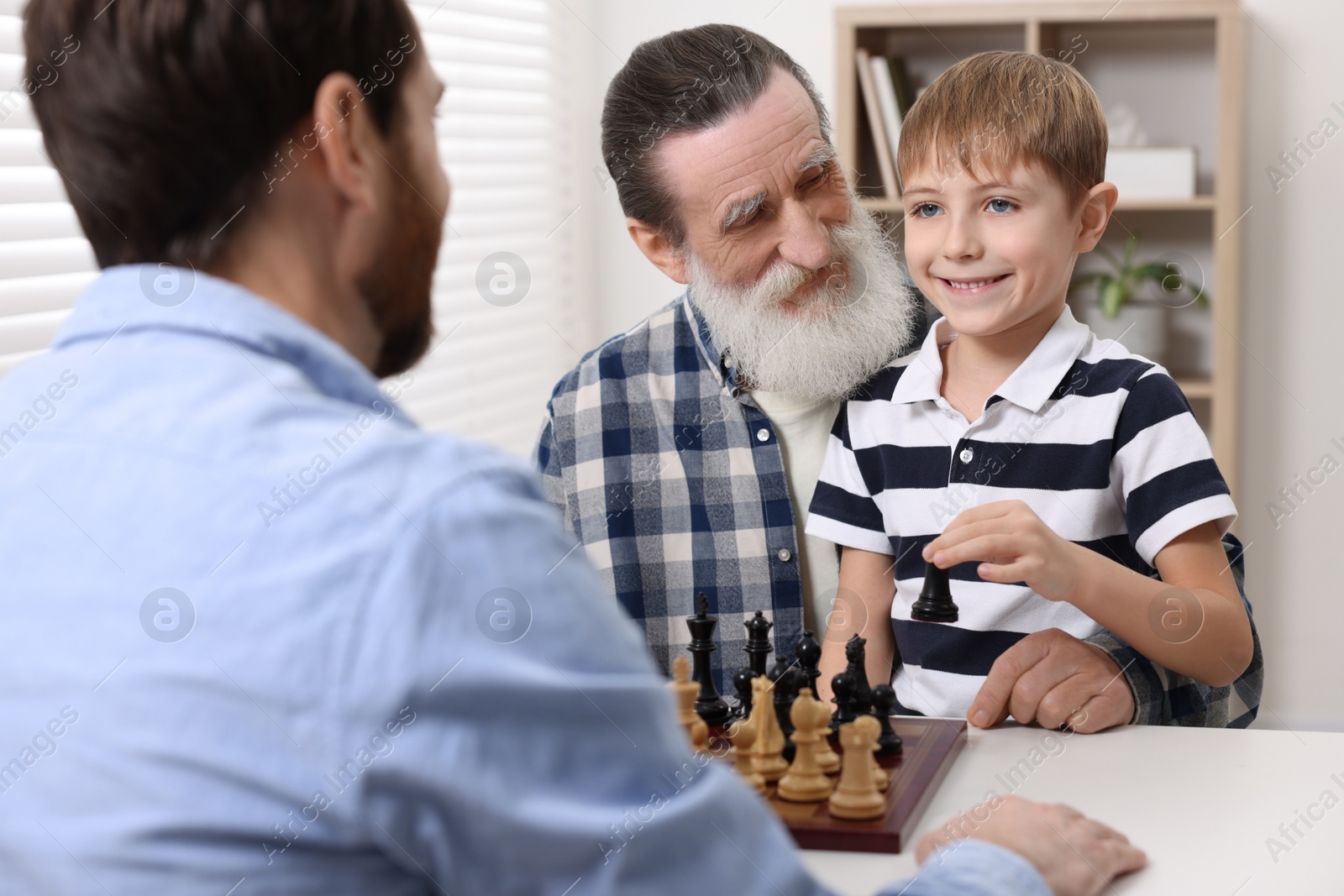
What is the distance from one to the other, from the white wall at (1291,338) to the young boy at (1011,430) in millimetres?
2267

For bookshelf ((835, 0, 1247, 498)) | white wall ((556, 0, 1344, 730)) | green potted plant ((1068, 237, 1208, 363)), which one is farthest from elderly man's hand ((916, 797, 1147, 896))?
white wall ((556, 0, 1344, 730))

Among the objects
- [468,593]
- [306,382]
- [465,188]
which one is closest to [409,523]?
[468,593]

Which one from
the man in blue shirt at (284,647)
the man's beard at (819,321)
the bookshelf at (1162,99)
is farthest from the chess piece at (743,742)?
the bookshelf at (1162,99)

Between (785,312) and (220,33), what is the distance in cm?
130

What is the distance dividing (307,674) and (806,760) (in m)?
0.65

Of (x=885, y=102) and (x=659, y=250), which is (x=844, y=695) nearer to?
(x=659, y=250)

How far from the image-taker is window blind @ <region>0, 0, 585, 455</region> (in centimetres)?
329

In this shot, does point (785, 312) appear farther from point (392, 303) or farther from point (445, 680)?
point (445, 680)

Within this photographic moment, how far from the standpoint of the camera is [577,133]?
4.17 meters

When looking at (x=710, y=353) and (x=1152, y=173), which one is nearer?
(x=710, y=353)

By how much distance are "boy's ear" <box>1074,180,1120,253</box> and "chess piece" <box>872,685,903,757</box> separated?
0.79m

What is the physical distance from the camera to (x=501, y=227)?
359 centimetres

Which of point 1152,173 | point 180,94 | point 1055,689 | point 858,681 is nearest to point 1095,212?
point 1055,689

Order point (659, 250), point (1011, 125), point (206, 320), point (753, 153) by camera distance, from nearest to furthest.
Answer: point (206, 320) < point (1011, 125) < point (753, 153) < point (659, 250)
